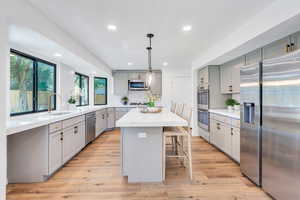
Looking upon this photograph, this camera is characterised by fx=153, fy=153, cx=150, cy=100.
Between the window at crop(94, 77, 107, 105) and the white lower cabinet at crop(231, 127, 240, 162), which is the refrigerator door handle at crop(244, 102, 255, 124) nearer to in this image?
the white lower cabinet at crop(231, 127, 240, 162)

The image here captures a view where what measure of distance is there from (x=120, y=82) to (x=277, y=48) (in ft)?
15.7

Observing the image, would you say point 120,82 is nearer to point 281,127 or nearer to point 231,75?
point 231,75

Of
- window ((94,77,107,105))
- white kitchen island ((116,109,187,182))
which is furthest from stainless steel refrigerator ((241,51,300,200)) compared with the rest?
window ((94,77,107,105))

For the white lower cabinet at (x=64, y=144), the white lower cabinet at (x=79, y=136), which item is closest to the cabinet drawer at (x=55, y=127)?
the white lower cabinet at (x=64, y=144)

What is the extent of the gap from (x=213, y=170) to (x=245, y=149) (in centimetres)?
65

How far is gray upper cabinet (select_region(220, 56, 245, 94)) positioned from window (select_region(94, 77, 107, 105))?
4.31m

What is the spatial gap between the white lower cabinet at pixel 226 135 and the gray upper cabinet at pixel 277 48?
120cm

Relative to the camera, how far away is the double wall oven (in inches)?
161

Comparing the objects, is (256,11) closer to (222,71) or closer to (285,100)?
(285,100)

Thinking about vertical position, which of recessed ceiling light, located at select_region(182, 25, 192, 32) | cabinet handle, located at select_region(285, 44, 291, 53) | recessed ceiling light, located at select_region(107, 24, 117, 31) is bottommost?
cabinet handle, located at select_region(285, 44, 291, 53)

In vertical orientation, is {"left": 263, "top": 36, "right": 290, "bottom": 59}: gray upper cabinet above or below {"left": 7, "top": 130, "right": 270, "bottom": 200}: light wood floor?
above

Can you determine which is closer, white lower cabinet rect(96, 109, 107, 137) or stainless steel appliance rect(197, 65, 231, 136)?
stainless steel appliance rect(197, 65, 231, 136)

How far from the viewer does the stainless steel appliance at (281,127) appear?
1.54m

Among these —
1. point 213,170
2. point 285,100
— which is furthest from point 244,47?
point 213,170
